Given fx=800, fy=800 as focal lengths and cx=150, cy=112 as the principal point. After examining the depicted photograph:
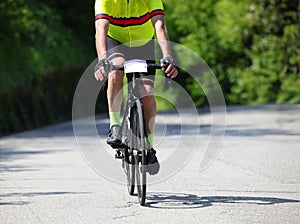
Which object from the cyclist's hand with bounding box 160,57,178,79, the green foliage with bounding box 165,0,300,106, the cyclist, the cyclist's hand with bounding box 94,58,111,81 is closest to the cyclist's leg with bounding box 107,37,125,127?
the cyclist

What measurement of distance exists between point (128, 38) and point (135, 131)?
863mm

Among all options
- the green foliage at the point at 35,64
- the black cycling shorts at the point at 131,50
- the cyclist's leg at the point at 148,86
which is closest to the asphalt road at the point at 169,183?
the cyclist's leg at the point at 148,86

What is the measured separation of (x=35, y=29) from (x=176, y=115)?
13.8ft

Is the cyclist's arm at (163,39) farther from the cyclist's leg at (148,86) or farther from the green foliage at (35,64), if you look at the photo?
the green foliage at (35,64)

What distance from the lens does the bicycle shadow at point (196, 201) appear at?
21.8ft

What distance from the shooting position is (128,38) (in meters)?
7.09

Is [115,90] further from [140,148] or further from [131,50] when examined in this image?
[140,148]

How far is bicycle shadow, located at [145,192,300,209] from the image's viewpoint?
6645 millimetres

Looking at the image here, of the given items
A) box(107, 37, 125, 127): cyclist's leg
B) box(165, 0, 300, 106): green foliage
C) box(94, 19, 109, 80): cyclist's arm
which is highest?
box(94, 19, 109, 80): cyclist's arm

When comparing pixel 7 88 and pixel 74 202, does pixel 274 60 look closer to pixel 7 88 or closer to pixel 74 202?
pixel 7 88

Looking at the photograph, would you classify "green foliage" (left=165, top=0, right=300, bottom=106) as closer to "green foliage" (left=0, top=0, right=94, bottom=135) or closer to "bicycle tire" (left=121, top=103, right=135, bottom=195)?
"green foliage" (left=0, top=0, right=94, bottom=135)

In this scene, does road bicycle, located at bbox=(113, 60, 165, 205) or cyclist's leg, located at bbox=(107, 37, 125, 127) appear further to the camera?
cyclist's leg, located at bbox=(107, 37, 125, 127)

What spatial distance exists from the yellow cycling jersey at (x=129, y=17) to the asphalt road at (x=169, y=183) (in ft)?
4.70

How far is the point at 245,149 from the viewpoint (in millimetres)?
10945
